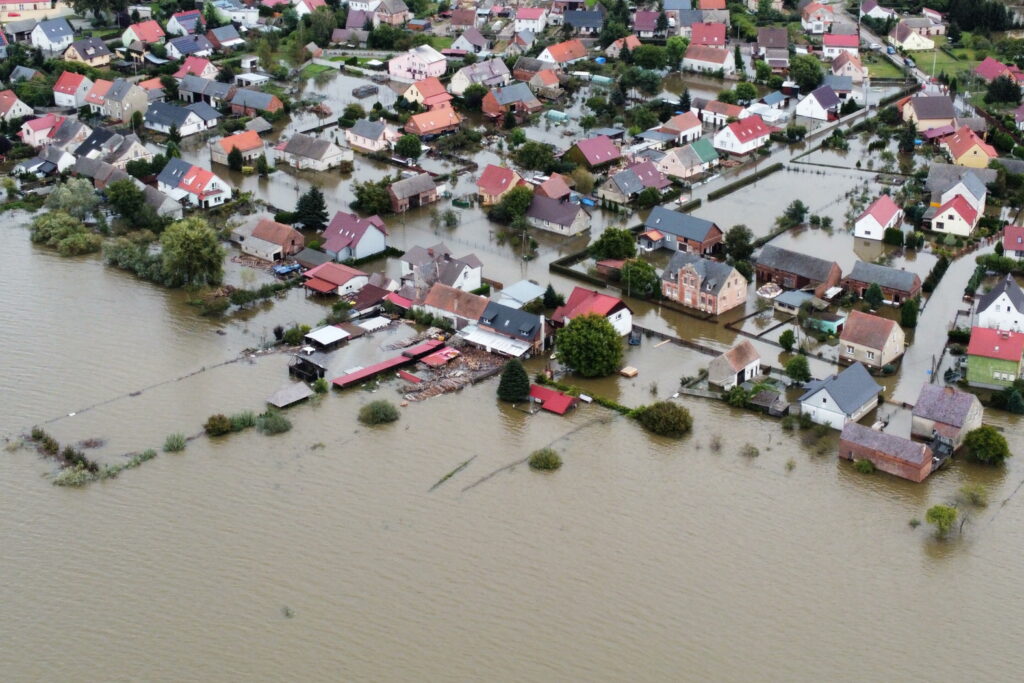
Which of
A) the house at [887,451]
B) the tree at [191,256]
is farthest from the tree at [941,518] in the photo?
the tree at [191,256]

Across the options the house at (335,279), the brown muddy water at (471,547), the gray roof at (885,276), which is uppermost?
the gray roof at (885,276)

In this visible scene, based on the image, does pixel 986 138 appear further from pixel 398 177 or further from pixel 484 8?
pixel 484 8

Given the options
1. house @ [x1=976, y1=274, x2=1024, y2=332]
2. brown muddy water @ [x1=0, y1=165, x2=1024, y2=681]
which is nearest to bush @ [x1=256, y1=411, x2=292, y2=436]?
brown muddy water @ [x1=0, y1=165, x2=1024, y2=681]

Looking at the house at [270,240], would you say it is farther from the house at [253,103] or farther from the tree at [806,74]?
the tree at [806,74]

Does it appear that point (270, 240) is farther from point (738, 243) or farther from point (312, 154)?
point (738, 243)

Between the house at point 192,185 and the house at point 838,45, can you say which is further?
the house at point 838,45

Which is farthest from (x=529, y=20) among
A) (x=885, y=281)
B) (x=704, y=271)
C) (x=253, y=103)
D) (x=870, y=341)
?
(x=870, y=341)
